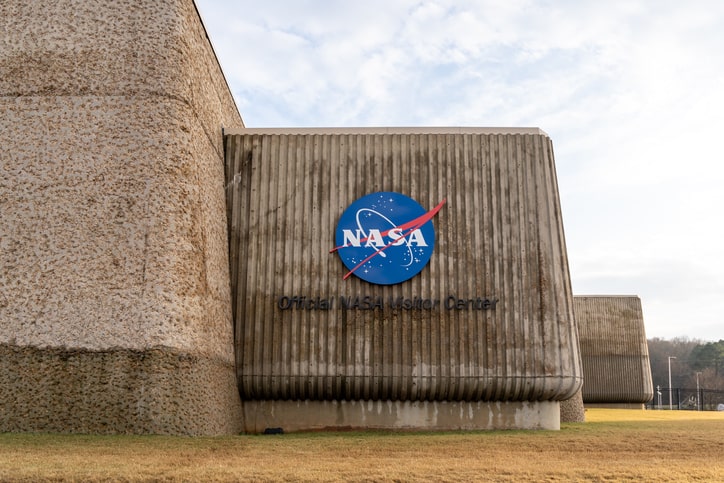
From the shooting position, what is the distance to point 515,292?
13.1 m

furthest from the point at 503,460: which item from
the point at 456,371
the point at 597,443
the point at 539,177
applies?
the point at 539,177

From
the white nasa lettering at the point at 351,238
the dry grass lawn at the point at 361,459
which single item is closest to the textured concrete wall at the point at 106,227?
the dry grass lawn at the point at 361,459

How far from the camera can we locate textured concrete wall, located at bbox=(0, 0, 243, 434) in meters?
9.55

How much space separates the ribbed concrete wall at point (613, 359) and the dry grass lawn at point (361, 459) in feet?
74.7

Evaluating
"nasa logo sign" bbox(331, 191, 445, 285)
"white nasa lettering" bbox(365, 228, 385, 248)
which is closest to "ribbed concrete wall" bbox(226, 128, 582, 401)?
"nasa logo sign" bbox(331, 191, 445, 285)

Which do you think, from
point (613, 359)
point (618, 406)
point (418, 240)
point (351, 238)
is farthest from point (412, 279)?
point (618, 406)

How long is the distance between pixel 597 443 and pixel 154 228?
6.54 m

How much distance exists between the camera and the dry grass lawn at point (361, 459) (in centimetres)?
634

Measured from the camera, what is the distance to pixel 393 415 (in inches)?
502

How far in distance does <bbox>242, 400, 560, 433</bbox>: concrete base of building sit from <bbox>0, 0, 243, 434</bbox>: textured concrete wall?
1275mm

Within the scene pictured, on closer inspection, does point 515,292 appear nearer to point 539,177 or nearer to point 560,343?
point 560,343

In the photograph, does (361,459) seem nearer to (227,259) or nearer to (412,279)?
(412,279)

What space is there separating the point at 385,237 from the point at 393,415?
10.2 feet

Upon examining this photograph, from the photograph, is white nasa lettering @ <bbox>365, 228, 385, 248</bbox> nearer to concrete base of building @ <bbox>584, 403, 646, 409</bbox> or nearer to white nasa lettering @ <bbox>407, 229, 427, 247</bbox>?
white nasa lettering @ <bbox>407, 229, 427, 247</bbox>
